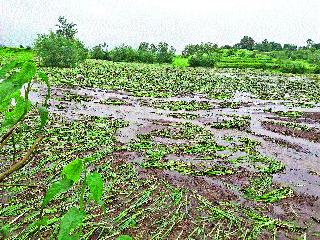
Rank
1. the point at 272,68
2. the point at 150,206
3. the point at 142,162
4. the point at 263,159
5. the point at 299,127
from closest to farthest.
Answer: the point at 150,206
the point at 142,162
the point at 263,159
the point at 299,127
the point at 272,68

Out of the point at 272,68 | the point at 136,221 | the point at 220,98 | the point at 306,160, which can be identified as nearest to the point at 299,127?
the point at 306,160

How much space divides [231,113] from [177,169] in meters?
8.92

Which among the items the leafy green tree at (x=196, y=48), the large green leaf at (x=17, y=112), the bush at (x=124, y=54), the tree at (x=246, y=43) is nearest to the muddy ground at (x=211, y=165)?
the large green leaf at (x=17, y=112)

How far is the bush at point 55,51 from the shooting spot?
33281 millimetres

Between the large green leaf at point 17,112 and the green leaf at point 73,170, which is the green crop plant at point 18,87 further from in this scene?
the green leaf at point 73,170

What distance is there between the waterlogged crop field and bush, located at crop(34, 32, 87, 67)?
14660mm

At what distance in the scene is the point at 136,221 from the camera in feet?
21.0

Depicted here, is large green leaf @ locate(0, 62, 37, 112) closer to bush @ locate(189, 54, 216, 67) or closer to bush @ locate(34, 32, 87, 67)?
bush @ locate(34, 32, 87, 67)

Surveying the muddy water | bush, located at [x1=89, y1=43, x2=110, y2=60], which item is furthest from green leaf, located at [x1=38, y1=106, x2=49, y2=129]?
bush, located at [x1=89, y1=43, x2=110, y2=60]

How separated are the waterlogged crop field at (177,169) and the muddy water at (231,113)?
0.15 ft

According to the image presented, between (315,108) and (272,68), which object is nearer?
(315,108)

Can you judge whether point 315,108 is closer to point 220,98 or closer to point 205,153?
point 220,98

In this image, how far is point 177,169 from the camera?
9.28 meters

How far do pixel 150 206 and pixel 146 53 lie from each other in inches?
1801
